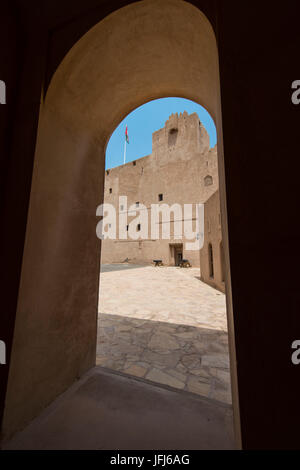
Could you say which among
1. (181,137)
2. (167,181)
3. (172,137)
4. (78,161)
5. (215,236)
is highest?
(172,137)

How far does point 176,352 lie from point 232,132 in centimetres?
308

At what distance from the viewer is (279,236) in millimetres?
1028

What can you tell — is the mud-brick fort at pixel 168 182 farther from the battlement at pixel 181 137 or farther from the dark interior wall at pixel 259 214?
the dark interior wall at pixel 259 214

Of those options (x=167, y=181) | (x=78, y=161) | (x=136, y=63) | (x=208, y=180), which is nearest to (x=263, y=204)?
(x=78, y=161)

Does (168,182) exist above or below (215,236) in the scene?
above

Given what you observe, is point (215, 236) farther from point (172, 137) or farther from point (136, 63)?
point (172, 137)

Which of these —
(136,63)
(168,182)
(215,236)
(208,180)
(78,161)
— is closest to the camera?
(136,63)

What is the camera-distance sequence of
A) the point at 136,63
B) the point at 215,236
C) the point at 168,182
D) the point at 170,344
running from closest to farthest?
the point at 136,63 < the point at 170,344 < the point at 215,236 < the point at 168,182

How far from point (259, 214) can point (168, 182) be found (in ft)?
68.4

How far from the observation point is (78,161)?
7.18 ft

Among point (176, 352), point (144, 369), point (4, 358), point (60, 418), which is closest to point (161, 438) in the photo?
point (60, 418)

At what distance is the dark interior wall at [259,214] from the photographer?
96 centimetres

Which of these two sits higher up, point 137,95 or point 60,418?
point 137,95

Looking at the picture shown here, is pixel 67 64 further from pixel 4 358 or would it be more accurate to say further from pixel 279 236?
pixel 4 358
